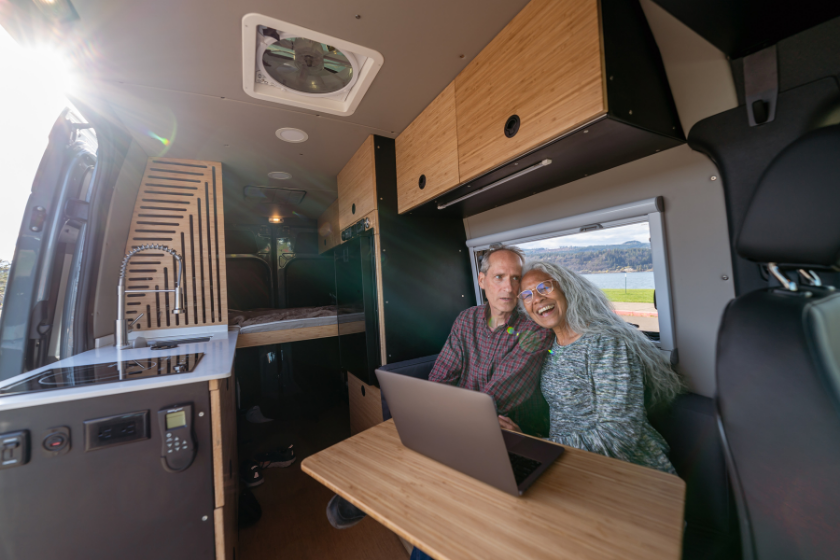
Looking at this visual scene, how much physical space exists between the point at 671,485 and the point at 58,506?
76.5 inches

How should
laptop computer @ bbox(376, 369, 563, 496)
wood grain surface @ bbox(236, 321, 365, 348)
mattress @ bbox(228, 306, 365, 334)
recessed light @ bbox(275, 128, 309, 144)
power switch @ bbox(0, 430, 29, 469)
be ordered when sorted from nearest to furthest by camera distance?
laptop computer @ bbox(376, 369, 563, 496), power switch @ bbox(0, 430, 29, 469), recessed light @ bbox(275, 128, 309, 144), wood grain surface @ bbox(236, 321, 365, 348), mattress @ bbox(228, 306, 365, 334)

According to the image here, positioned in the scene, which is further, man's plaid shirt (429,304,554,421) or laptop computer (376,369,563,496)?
man's plaid shirt (429,304,554,421)

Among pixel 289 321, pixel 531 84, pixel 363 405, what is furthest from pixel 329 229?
pixel 531 84

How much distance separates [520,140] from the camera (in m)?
1.34

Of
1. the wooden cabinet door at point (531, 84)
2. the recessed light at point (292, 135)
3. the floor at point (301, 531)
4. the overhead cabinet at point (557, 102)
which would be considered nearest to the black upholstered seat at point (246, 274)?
the floor at point (301, 531)

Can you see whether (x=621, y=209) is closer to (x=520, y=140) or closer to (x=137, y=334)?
(x=520, y=140)

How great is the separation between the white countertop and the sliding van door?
0.14 m

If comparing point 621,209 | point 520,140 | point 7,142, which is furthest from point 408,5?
point 7,142

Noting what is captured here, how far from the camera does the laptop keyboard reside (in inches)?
31.5

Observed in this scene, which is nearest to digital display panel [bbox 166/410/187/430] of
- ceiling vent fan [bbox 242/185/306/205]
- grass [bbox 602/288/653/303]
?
grass [bbox 602/288/653/303]

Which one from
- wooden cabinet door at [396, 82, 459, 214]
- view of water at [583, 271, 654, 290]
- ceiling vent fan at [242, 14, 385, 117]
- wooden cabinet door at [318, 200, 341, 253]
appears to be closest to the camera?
ceiling vent fan at [242, 14, 385, 117]

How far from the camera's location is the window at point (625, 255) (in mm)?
1468

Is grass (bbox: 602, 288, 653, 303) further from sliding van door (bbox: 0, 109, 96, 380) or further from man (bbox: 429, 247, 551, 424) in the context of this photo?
sliding van door (bbox: 0, 109, 96, 380)

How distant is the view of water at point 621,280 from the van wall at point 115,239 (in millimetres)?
3090
